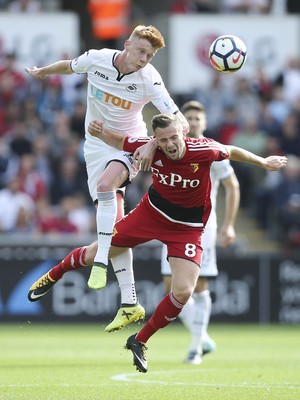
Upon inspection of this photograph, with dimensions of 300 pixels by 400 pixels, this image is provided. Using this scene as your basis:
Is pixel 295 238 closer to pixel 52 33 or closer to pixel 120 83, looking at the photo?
pixel 52 33

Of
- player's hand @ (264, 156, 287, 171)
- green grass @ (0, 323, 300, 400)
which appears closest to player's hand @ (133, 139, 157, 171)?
player's hand @ (264, 156, 287, 171)

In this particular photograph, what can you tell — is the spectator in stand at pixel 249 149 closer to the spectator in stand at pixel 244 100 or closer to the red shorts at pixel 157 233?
the spectator in stand at pixel 244 100

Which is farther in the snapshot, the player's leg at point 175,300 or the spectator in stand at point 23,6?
the spectator in stand at point 23,6

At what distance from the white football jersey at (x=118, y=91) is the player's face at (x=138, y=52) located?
156mm

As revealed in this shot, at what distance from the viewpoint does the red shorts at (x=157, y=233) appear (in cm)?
1102

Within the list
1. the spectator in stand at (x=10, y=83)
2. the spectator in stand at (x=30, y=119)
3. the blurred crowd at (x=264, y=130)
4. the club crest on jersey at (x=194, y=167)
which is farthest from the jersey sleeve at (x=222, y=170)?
the spectator in stand at (x=10, y=83)

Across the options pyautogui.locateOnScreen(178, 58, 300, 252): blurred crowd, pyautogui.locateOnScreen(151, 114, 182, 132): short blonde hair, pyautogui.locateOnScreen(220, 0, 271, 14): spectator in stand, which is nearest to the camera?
pyautogui.locateOnScreen(151, 114, 182, 132): short blonde hair

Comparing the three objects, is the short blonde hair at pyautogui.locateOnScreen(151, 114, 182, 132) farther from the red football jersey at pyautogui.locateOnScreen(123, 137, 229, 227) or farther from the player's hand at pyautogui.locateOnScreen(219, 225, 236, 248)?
the player's hand at pyautogui.locateOnScreen(219, 225, 236, 248)

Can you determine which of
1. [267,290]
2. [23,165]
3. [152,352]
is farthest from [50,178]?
[152,352]

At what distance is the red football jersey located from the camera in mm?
10781

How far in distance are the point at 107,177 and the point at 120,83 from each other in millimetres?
926

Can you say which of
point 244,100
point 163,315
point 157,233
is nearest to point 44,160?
point 244,100

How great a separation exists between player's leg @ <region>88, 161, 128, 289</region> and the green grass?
51.5 inches

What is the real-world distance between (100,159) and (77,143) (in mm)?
9149
